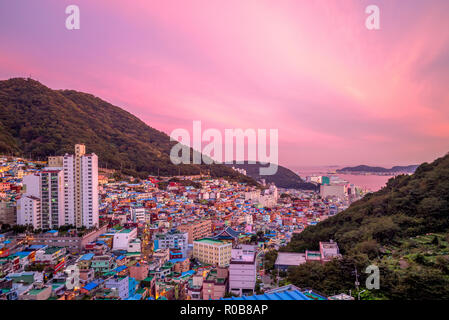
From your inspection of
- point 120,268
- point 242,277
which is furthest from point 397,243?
point 120,268

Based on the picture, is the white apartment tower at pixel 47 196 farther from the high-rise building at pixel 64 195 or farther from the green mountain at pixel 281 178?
the green mountain at pixel 281 178

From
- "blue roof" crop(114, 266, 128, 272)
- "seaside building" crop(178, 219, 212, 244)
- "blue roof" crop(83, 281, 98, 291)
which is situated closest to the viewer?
"blue roof" crop(83, 281, 98, 291)

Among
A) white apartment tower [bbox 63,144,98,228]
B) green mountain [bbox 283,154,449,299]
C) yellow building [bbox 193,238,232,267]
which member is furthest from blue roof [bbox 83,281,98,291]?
white apartment tower [bbox 63,144,98,228]

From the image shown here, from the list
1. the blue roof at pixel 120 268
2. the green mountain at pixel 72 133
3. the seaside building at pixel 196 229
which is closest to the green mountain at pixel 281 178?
the green mountain at pixel 72 133

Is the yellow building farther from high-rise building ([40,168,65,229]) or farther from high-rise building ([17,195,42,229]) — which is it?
high-rise building ([17,195,42,229])
